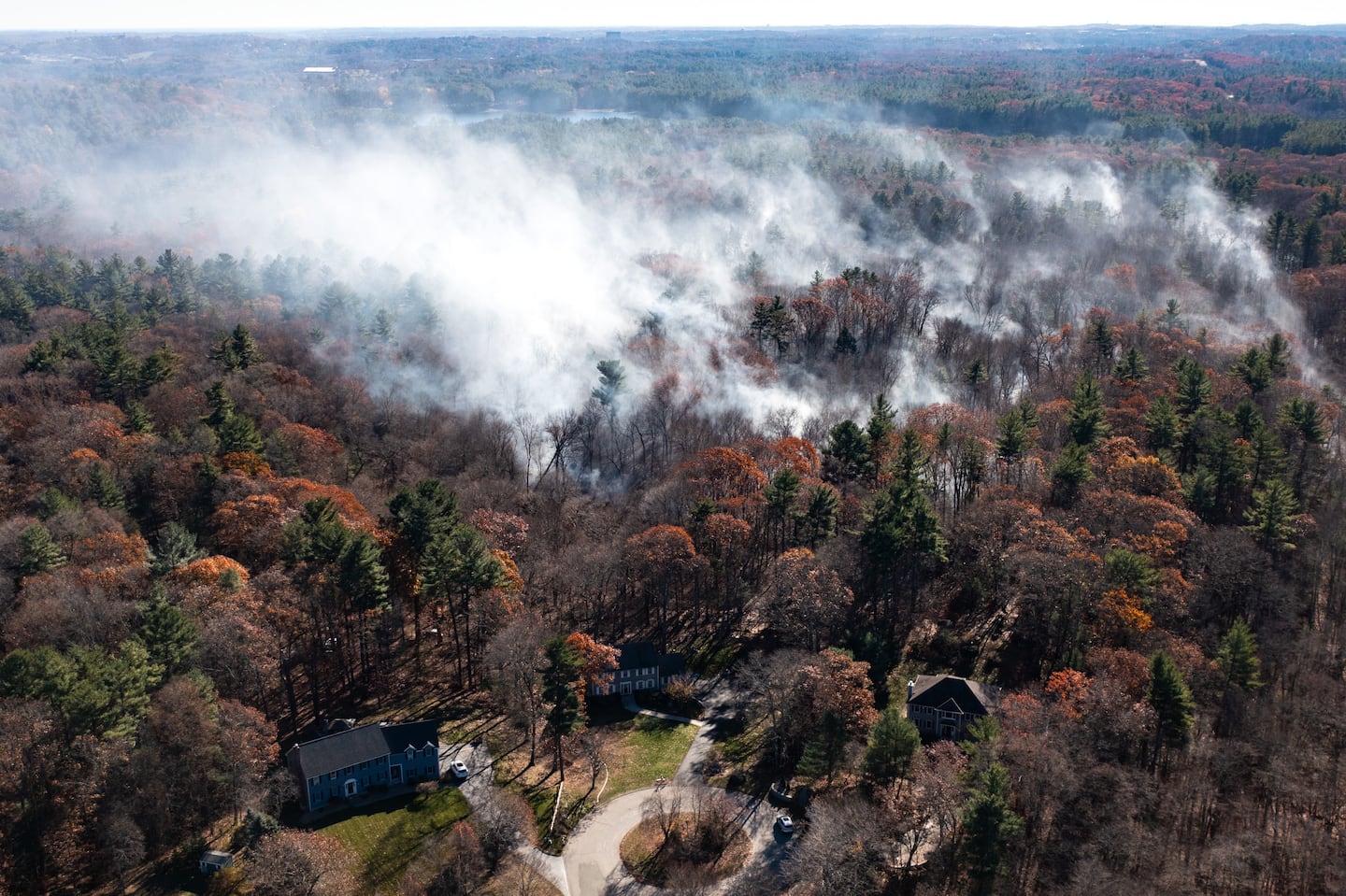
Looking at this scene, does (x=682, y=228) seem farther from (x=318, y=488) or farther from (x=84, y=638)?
(x=84, y=638)

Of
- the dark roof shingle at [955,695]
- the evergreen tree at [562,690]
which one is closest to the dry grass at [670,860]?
the evergreen tree at [562,690]

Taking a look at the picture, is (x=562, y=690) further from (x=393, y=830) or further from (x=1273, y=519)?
(x=1273, y=519)

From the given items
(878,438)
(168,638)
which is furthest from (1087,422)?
(168,638)

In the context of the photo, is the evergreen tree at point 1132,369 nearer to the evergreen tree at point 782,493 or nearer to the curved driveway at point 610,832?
the evergreen tree at point 782,493

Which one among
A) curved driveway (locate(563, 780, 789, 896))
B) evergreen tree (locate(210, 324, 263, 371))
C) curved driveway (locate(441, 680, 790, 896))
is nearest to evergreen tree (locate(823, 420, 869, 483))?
curved driveway (locate(441, 680, 790, 896))

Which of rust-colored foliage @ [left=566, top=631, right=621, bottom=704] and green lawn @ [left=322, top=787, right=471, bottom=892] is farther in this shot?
rust-colored foliage @ [left=566, top=631, right=621, bottom=704]

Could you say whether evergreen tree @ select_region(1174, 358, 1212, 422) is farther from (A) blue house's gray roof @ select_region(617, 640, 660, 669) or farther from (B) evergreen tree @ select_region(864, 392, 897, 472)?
(A) blue house's gray roof @ select_region(617, 640, 660, 669)
